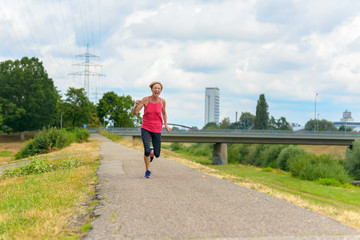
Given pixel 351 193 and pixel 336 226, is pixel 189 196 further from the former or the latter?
pixel 351 193

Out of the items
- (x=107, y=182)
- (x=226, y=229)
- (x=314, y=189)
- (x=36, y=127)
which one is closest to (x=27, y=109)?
(x=36, y=127)

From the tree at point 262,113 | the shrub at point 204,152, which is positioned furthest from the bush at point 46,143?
the tree at point 262,113

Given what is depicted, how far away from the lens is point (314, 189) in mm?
25438

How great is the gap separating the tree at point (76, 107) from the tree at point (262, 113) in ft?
161

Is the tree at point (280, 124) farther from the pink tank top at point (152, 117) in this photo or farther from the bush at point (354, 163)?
the pink tank top at point (152, 117)

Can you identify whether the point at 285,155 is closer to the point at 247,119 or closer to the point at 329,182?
the point at 329,182

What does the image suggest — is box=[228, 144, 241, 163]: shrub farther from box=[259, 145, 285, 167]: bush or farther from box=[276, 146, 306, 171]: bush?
box=[276, 146, 306, 171]: bush

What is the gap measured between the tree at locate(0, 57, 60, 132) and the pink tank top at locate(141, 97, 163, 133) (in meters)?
65.4

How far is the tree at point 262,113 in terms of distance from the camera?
332 feet

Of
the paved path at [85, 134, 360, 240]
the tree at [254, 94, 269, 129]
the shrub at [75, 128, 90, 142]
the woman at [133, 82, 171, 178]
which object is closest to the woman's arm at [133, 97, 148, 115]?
the woman at [133, 82, 171, 178]

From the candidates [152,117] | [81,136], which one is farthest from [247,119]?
[152,117]

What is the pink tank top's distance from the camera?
8.41 meters

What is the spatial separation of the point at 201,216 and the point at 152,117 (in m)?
3.97

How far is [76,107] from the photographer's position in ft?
225
